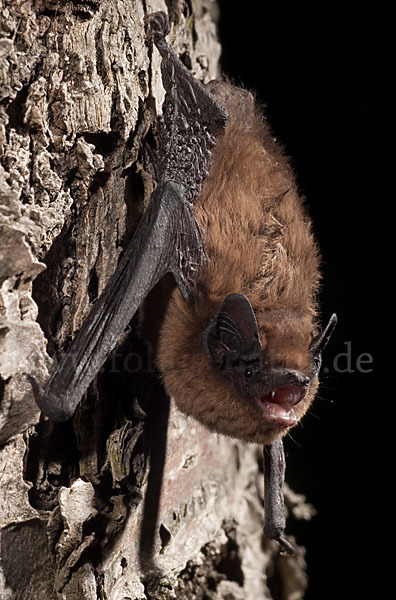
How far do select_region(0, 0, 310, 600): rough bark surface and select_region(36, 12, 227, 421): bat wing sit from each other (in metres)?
0.07

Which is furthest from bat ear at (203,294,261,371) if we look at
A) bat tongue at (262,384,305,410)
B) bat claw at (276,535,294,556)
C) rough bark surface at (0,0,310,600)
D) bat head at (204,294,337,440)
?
bat claw at (276,535,294,556)

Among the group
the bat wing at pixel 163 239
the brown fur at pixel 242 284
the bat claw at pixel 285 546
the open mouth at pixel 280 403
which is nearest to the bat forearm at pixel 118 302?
the bat wing at pixel 163 239

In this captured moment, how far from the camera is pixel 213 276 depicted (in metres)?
1.69

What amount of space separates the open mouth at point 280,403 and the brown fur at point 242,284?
4 cm

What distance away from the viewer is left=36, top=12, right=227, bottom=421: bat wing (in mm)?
1490

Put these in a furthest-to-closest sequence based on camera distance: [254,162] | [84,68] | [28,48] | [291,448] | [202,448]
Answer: [291,448], [202,448], [254,162], [84,68], [28,48]

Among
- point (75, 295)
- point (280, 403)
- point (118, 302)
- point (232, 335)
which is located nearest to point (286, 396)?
point (280, 403)

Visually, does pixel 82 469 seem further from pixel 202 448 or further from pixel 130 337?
pixel 202 448

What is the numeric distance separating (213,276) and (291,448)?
71.5 inches

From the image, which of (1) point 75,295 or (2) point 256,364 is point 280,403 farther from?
(1) point 75,295

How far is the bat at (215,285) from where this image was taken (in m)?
1.56

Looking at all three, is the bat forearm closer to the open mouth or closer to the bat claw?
the open mouth

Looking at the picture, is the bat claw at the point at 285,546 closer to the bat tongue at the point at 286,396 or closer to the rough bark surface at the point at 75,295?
the rough bark surface at the point at 75,295

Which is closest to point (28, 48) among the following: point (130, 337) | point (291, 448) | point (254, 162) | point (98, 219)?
point (98, 219)
